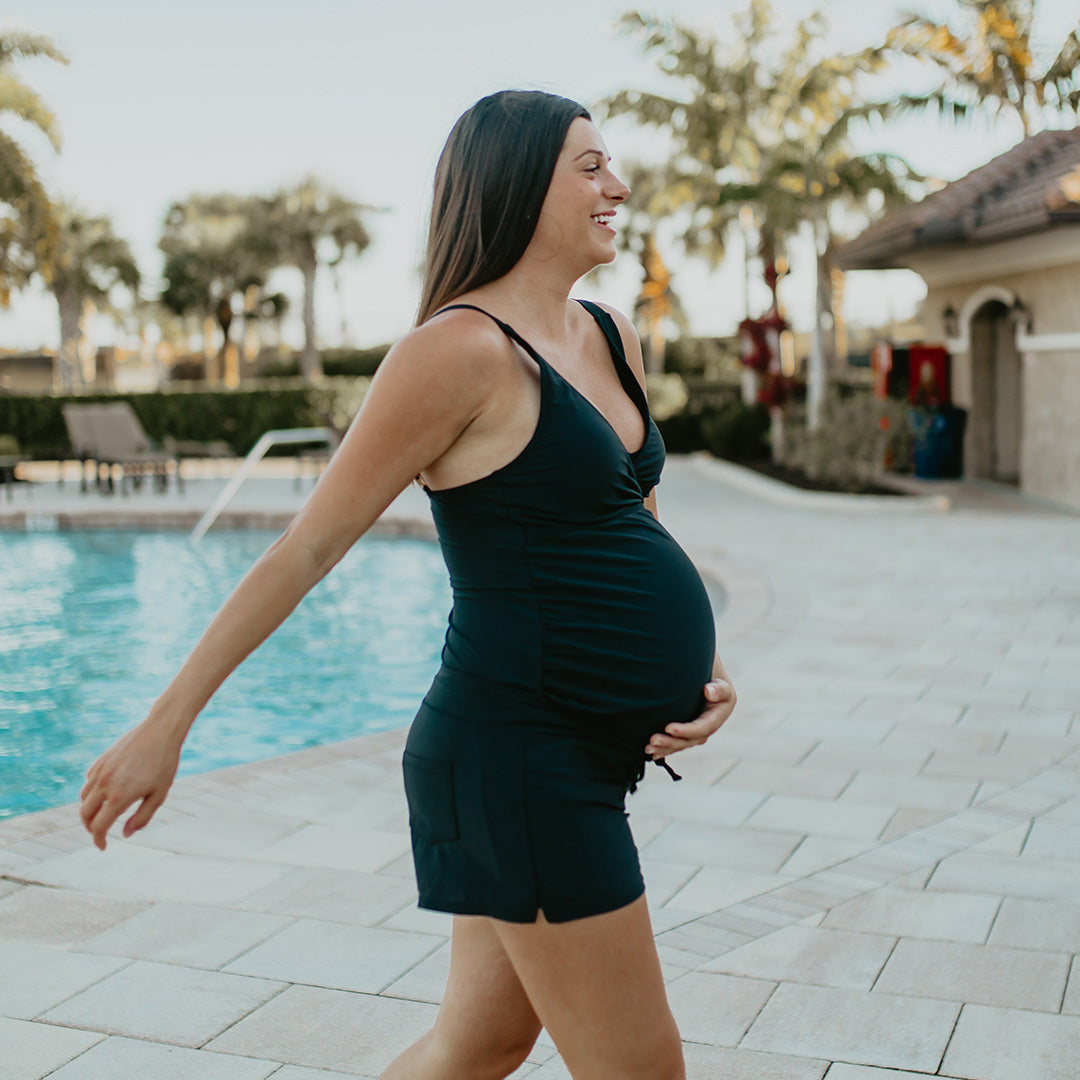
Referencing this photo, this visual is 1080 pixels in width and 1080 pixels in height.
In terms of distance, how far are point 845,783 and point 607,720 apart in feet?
11.4

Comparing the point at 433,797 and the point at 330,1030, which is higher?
the point at 433,797

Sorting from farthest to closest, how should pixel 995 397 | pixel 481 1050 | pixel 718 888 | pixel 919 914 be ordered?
1. pixel 995 397
2. pixel 718 888
3. pixel 919 914
4. pixel 481 1050

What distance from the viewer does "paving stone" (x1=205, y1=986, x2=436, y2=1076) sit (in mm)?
2914

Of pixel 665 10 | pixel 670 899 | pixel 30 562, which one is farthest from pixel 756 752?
pixel 665 10

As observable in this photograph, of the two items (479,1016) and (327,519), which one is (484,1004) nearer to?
(479,1016)

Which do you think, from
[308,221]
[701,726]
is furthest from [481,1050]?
[308,221]

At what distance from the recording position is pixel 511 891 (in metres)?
1.71

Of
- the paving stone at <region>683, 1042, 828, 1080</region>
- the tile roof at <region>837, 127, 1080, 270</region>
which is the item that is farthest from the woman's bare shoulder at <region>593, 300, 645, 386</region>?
the tile roof at <region>837, 127, 1080, 270</region>

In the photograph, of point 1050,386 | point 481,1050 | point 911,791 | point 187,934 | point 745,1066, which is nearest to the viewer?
point 481,1050

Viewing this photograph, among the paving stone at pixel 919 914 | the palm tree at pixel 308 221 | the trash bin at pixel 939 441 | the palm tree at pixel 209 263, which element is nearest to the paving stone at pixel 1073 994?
the paving stone at pixel 919 914

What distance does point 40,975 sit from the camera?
3334 millimetres

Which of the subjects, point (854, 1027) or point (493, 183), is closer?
point (493, 183)

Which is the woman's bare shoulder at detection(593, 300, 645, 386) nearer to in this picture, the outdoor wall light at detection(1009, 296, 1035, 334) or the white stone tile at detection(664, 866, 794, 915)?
the white stone tile at detection(664, 866, 794, 915)

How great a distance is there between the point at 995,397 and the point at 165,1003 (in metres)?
15.9
